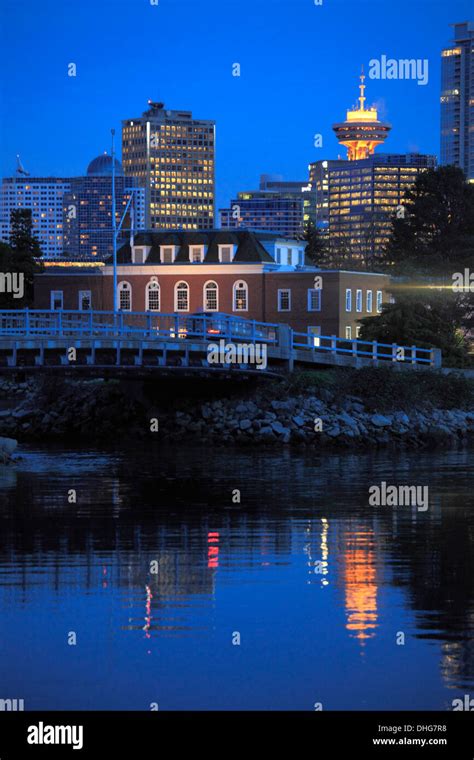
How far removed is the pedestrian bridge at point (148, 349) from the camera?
174 feet

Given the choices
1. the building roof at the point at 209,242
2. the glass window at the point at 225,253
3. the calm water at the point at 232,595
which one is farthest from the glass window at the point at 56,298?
the calm water at the point at 232,595

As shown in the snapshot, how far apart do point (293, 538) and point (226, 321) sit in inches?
1114

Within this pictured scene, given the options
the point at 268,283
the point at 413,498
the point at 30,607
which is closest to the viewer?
the point at 30,607

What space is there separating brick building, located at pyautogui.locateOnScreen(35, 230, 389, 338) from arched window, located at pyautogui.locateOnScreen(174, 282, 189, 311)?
6 cm

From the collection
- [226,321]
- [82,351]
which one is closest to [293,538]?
[82,351]

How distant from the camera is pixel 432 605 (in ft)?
83.5

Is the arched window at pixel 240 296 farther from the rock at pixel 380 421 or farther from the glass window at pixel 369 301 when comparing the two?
the rock at pixel 380 421

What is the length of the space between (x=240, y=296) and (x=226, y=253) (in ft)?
11.2

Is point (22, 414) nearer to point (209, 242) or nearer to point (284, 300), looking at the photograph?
point (284, 300)

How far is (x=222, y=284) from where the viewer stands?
88.4 m

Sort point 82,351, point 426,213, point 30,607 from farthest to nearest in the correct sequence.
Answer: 1. point 426,213
2. point 82,351
3. point 30,607

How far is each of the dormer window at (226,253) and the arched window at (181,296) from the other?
9.49 ft

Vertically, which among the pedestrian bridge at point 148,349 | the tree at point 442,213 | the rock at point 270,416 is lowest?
the rock at point 270,416

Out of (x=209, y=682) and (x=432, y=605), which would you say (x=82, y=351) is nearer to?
(x=432, y=605)
